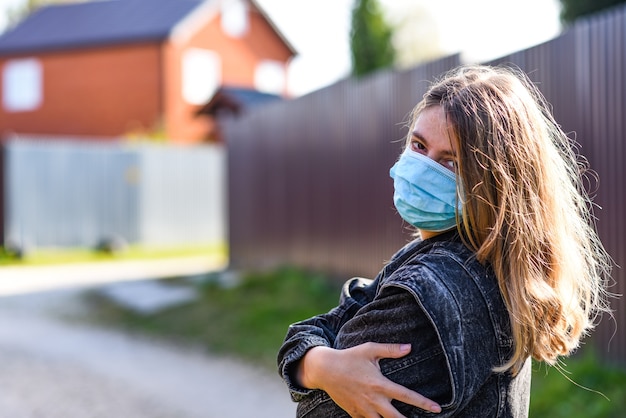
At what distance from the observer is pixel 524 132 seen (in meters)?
1.70

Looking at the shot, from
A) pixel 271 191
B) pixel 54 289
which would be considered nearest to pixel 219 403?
pixel 271 191

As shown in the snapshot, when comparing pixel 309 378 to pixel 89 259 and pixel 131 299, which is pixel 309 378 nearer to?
pixel 131 299

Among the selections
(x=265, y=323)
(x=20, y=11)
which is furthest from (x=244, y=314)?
(x=20, y=11)

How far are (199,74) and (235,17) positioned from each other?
3.15 metres

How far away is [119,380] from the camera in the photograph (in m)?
6.87

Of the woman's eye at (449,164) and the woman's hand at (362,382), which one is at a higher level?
the woman's eye at (449,164)

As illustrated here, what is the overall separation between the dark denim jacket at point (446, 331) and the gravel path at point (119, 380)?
432cm

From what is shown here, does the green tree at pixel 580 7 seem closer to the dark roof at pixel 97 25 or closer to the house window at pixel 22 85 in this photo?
the dark roof at pixel 97 25

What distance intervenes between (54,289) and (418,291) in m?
11.5

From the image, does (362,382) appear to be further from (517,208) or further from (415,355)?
(517,208)

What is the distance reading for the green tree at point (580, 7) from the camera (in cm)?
1376

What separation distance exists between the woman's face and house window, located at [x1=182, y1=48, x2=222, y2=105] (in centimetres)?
2520

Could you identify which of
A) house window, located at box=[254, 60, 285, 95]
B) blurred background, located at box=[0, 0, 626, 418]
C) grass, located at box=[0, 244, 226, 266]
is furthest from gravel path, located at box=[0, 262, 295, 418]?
house window, located at box=[254, 60, 285, 95]

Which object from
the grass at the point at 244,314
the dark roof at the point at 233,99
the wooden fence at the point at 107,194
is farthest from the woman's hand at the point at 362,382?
the dark roof at the point at 233,99
